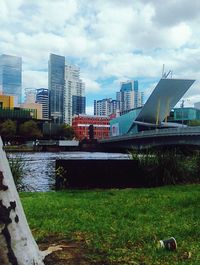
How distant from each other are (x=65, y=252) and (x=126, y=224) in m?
1.42

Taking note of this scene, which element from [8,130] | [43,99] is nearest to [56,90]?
[43,99]

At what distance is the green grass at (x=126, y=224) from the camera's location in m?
3.65

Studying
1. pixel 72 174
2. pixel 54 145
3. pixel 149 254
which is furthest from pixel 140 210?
pixel 54 145

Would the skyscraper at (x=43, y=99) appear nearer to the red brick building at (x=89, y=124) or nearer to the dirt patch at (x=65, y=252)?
the red brick building at (x=89, y=124)

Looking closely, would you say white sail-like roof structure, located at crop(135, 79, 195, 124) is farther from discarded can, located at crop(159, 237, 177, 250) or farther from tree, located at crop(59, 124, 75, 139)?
discarded can, located at crop(159, 237, 177, 250)

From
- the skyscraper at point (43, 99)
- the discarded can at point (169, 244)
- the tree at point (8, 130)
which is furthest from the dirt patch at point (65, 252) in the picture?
the skyscraper at point (43, 99)

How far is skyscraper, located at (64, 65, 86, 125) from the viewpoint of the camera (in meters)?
165

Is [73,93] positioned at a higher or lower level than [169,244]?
higher

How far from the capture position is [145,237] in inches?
169

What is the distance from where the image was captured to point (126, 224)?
4.96m

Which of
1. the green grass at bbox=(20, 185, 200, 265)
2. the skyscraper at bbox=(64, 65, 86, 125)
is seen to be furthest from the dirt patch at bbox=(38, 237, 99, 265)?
the skyscraper at bbox=(64, 65, 86, 125)

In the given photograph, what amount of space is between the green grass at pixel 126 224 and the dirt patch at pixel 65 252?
99mm

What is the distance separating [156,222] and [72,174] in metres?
5.72

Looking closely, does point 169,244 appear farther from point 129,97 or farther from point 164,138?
point 129,97
